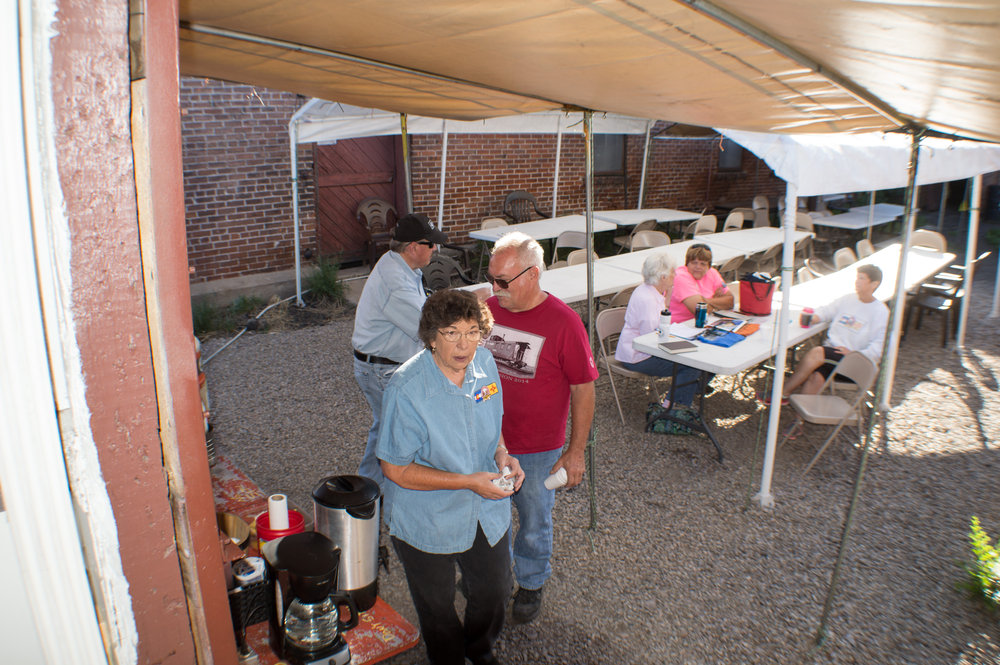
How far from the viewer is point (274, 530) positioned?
2.79 metres

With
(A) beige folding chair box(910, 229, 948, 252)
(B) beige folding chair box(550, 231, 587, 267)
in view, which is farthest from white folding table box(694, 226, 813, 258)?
(B) beige folding chair box(550, 231, 587, 267)

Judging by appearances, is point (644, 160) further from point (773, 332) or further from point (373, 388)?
point (373, 388)

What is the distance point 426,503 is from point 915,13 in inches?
77.6

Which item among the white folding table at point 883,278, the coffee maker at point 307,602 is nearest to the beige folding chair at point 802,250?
the white folding table at point 883,278

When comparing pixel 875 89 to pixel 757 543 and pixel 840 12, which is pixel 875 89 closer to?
A: pixel 840 12

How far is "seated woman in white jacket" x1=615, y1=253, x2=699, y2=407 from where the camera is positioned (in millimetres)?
5176

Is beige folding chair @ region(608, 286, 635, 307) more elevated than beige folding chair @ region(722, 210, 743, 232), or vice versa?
beige folding chair @ region(722, 210, 743, 232)

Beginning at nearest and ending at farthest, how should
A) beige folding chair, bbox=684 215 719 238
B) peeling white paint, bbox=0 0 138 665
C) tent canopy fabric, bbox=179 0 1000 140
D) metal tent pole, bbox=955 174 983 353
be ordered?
peeling white paint, bbox=0 0 138 665 < tent canopy fabric, bbox=179 0 1000 140 < metal tent pole, bbox=955 174 983 353 < beige folding chair, bbox=684 215 719 238

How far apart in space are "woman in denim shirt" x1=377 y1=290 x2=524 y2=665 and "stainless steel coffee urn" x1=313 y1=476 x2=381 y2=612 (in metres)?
0.43

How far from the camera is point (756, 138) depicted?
161 inches

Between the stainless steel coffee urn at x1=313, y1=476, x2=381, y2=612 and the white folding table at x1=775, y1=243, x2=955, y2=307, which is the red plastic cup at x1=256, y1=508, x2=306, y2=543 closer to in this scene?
the stainless steel coffee urn at x1=313, y1=476, x2=381, y2=612

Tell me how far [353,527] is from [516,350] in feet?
3.61

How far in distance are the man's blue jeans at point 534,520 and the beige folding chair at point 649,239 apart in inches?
280

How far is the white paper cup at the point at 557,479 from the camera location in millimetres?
2805
